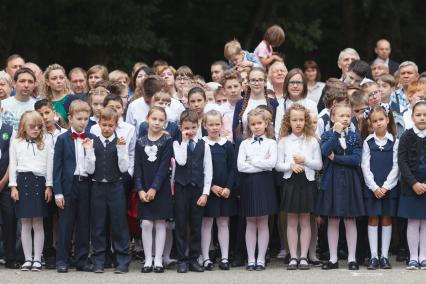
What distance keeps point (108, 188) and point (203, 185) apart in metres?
1.04

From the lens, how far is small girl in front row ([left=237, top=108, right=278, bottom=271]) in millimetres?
11758

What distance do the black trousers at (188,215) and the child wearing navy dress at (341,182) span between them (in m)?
1.33

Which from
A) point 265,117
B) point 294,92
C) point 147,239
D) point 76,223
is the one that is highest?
point 294,92

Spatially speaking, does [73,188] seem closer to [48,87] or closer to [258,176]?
[48,87]

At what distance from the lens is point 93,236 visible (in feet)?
38.5

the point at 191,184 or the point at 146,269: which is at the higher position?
the point at 191,184

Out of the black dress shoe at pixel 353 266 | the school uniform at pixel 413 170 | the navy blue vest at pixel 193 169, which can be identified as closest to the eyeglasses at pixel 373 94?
the school uniform at pixel 413 170

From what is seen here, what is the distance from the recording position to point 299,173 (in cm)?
1174

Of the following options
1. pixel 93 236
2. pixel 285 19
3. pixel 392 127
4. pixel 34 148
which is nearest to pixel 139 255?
pixel 93 236

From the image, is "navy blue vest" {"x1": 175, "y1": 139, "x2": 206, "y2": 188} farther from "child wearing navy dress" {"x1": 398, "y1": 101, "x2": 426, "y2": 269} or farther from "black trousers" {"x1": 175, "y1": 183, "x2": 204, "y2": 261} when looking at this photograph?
"child wearing navy dress" {"x1": 398, "y1": 101, "x2": 426, "y2": 269}

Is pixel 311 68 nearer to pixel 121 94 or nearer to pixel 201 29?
pixel 121 94

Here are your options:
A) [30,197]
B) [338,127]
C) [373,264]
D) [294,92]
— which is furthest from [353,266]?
[30,197]

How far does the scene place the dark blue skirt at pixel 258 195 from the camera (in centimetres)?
1176

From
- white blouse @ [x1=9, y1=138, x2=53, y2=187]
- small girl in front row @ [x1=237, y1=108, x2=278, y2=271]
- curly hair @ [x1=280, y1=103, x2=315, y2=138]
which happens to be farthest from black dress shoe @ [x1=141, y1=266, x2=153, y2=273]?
curly hair @ [x1=280, y1=103, x2=315, y2=138]
